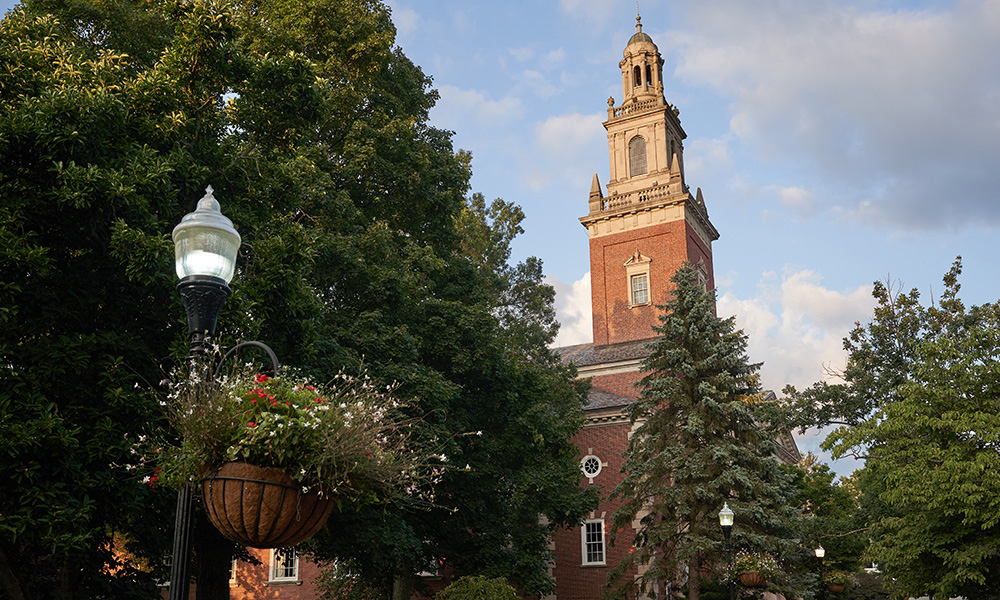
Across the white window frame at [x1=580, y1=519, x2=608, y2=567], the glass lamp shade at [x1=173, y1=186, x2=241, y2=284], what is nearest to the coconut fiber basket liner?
the glass lamp shade at [x1=173, y1=186, x2=241, y2=284]

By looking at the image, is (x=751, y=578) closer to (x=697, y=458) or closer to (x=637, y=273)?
(x=697, y=458)

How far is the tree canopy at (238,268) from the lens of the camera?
10359 mm

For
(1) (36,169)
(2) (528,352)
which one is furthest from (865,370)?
(1) (36,169)

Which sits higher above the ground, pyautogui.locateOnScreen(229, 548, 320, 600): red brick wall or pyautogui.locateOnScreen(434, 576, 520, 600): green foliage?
pyautogui.locateOnScreen(434, 576, 520, 600): green foliage

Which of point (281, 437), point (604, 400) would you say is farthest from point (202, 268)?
point (604, 400)

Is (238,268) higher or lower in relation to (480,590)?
higher

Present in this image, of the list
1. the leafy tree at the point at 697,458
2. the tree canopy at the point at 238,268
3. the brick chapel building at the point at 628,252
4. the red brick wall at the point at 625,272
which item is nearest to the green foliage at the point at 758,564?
the leafy tree at the point at 697,458

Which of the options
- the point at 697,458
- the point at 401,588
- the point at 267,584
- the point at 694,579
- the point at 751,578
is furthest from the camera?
the point at 267,584

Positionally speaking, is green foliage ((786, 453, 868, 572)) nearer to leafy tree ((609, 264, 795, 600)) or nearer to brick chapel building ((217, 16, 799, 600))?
leafy tree ((609, 264, 795, 600))

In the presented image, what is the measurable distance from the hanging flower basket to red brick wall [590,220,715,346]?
19943mm

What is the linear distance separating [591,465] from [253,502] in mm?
31110

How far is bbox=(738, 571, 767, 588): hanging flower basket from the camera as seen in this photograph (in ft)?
67.6

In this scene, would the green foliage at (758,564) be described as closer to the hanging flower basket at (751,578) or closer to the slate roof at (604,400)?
the hanging flower basket at (751,578)

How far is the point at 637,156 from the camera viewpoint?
1715 inches
